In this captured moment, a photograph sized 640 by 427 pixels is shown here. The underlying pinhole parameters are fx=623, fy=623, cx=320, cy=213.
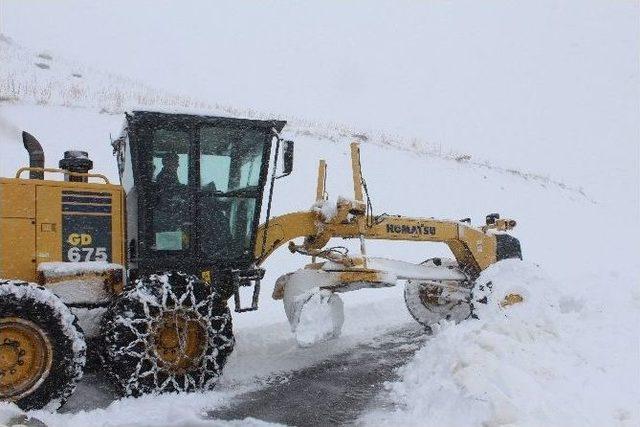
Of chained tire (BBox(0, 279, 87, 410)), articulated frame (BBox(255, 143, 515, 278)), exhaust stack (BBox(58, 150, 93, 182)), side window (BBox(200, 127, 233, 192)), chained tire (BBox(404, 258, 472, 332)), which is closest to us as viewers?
chained tire (BBox(0, 279, 87, 410))

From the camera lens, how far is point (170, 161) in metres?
5.48

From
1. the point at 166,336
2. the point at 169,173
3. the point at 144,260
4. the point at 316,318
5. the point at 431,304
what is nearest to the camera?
the point at 166,336

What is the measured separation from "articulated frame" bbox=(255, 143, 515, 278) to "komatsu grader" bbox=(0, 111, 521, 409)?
196 mm

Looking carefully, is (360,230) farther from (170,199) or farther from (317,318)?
(170,199)

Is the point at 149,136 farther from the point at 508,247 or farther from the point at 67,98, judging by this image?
the point at 67,98

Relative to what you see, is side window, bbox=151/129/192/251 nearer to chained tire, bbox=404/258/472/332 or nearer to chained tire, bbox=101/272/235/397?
chained tire, bbox=101/272/235/397

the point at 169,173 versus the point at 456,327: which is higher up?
the point at 169,173

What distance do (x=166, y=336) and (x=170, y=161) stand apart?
4.97ft

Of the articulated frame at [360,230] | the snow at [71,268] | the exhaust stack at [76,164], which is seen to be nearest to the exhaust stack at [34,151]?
the exhaust stack at [76,164]

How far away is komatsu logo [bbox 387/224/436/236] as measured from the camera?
6.93 m

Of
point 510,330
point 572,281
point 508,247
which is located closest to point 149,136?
point 510,330

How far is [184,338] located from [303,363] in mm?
1710

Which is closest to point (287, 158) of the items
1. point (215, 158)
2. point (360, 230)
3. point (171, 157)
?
point (215, 158)

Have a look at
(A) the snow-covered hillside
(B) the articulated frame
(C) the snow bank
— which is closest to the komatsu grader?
(B) the articulated frame
